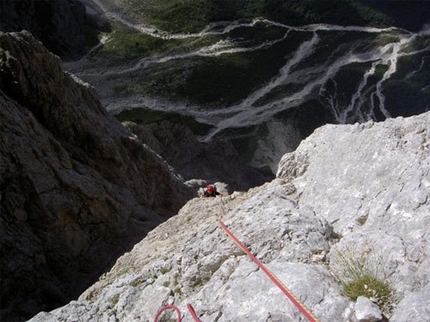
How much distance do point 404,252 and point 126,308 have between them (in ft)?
17.2

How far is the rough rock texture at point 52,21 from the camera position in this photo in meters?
80.9

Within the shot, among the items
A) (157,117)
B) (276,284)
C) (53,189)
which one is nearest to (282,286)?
(276,284)

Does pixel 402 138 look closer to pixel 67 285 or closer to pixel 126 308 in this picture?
pixel 126 308

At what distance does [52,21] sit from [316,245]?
9826 centimetres

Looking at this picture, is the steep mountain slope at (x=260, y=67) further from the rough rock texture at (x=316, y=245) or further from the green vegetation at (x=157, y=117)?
the rough rock texture at (x=316, y=245)

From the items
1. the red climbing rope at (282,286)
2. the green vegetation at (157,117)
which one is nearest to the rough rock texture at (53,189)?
the red climbing rope at (282,286)

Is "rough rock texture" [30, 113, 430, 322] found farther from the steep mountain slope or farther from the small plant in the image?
the steep mountain slope

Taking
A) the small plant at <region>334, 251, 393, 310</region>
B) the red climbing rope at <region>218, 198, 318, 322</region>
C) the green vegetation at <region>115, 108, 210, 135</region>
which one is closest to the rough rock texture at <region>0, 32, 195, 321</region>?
the red climbing rope at <region>218, 198, 318, 322</region>

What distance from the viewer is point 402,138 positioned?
9500 mm

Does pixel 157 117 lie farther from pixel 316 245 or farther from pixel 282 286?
pixel 282 286

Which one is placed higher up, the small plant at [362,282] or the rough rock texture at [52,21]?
the rough rock texture at [52,21]

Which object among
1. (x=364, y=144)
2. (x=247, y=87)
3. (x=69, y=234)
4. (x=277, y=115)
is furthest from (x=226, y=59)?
(x=364, y=144)

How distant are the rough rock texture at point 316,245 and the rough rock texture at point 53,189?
5.70 metres

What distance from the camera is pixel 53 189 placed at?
701 inches
